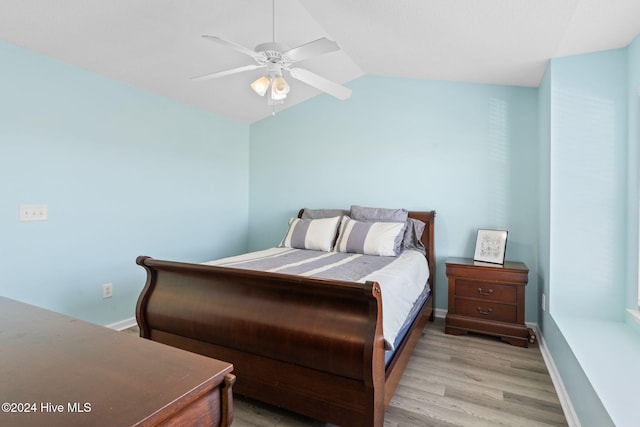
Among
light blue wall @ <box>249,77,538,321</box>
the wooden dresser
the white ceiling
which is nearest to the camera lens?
the wooden dresser

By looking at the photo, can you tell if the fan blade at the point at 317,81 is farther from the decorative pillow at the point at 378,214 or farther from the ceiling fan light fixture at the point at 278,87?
the decorative pillow at the point at 378,214

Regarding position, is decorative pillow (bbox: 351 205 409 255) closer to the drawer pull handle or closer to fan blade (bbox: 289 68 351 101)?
the drawer pull handle

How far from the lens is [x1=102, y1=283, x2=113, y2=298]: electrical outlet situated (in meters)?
2.89

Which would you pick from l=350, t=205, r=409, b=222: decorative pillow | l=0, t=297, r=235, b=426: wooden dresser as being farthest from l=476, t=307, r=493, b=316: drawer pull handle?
l=0, t=297, r=235, b=426: wooden dresser

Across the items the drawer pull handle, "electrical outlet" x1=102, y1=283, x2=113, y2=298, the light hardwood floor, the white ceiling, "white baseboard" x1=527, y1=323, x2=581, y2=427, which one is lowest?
the light hardwood floor

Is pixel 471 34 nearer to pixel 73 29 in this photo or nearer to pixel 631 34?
pixel 631 34

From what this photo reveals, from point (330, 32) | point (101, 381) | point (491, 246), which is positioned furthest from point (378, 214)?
point (101, 381)

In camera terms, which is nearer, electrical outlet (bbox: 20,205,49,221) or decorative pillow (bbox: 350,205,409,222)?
electrical outlet (bbox: 20,205,49,221)

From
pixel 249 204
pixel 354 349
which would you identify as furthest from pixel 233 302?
pixel 249 204

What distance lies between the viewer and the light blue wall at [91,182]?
234 cm

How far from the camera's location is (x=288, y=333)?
5.48 ft

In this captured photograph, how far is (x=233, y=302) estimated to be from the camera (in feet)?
6.14

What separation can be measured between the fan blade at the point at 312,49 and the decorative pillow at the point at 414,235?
6.44 ft

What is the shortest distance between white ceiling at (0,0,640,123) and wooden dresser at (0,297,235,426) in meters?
2.16
